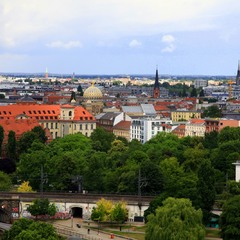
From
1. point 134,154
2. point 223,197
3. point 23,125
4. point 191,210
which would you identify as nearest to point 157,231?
point 191,210

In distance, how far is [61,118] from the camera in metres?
150

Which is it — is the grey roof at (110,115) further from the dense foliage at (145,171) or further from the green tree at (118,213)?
the green tree at (118,213)

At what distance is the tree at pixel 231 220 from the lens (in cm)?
6401

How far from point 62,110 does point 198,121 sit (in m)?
19.3

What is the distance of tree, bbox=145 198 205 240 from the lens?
6209 cm

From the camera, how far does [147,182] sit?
81.9 m

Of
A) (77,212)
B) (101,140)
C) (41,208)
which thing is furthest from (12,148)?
(41,208)

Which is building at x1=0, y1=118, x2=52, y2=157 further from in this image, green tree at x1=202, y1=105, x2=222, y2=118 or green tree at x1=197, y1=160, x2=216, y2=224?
green tree at x1=197, y1=160, x2=216, y2=224

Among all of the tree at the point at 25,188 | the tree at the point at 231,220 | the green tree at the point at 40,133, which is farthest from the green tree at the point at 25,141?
the tree at the point at 231,220

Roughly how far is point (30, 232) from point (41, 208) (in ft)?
56.8

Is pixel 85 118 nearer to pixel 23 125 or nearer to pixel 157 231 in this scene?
pixel 23 125

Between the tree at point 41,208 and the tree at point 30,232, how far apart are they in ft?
45.3

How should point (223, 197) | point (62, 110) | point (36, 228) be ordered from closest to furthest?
point (36, 228), point (223, 197), point (62, 110)

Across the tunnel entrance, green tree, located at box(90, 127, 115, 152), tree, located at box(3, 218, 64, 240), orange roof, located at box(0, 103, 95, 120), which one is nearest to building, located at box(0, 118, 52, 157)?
green tree, located at box(90, 127, 115, 152)
